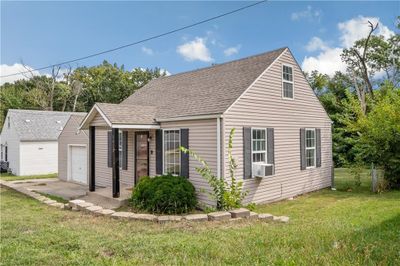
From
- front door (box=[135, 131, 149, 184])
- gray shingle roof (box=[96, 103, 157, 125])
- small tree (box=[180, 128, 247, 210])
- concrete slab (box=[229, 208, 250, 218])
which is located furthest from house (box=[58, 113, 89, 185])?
concrete slab (box=[229, 208, 250, 218])

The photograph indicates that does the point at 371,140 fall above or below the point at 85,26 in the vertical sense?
below

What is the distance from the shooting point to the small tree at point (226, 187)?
8805mm

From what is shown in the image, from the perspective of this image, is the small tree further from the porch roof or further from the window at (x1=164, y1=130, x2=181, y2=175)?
the porch roof

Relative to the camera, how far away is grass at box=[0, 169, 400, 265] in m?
4.28

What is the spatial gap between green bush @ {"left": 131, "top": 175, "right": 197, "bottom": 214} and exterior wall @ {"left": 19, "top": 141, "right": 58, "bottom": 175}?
15.3 metres

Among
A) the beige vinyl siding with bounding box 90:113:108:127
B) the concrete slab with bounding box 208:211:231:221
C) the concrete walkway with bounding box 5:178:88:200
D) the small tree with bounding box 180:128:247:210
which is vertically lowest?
the concrete walkway with bounding box 5:178:88:200

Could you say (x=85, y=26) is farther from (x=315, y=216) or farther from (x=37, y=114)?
(x=315, y=216)

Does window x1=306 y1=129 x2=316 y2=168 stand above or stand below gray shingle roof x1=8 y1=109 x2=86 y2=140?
below

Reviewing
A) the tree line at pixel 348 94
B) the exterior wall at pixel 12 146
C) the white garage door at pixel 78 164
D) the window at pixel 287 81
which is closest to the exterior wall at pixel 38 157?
the exterior wall at pixel 12 146

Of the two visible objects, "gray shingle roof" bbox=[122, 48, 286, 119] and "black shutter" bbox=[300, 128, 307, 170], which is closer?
"gray shingle roof" bbox=[122, 48, 286, 119]

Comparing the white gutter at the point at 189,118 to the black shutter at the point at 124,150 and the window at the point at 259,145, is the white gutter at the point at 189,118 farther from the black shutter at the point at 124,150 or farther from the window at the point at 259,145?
the black shutter at the point at 124,150

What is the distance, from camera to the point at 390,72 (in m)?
29.5

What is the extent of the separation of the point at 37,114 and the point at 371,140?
22547 mm

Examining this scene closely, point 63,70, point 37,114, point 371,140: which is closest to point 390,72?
point 371,140
